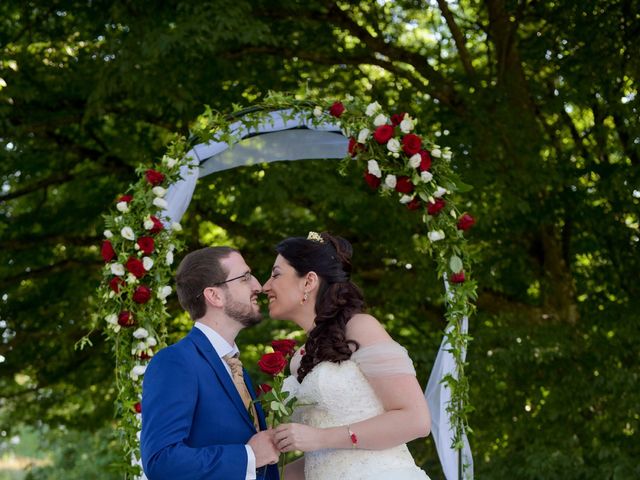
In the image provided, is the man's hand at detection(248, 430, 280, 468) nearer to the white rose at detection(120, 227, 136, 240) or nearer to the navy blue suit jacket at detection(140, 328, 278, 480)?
the navy blue suit jacket at detection(140, 328, 278, 480)

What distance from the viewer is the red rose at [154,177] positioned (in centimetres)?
586

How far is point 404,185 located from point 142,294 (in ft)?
5.09

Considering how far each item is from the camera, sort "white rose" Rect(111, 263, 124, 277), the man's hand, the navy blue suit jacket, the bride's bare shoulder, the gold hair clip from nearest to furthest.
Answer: the navy blue suit jacket → the man's hand → the bride's bare shoulder → the gold hair clip → "white rose" Rect(111, 263, 124, 277)

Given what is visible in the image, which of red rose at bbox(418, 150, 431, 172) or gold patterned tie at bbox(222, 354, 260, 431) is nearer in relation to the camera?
gold patterned tie at bbox(222, 354, 260, 431)

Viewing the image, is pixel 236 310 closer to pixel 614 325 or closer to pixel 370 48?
pixel 614 325

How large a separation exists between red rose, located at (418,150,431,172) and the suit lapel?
202 centimetres

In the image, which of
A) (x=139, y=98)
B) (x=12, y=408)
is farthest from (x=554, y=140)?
A: (x=12, y=408)

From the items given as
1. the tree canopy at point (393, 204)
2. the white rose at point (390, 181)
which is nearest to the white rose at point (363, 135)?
the white rose at point (390, 181)

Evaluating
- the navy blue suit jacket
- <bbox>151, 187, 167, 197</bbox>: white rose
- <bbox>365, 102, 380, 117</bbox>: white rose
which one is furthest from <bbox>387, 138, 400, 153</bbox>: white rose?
the navy blue suit jacket

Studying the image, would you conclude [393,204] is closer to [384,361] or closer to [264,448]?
[384,361]

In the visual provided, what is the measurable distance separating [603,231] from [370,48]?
3.01 meters

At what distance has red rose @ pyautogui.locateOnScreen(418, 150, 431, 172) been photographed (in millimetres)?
5578

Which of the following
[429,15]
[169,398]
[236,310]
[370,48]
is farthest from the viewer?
[429,15]

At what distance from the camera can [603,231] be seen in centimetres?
981
